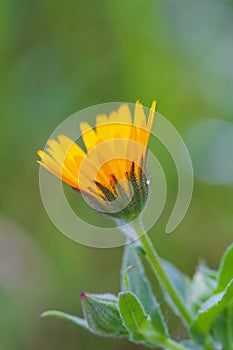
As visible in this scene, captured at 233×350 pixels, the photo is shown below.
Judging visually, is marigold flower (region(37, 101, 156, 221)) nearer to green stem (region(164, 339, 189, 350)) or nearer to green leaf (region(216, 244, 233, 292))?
green leaf (region(216, 244, 233, 292))

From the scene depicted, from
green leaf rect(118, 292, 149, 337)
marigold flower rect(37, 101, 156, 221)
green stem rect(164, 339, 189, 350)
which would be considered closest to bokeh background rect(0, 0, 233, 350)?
green stem rect(164, 339, 189, 350)

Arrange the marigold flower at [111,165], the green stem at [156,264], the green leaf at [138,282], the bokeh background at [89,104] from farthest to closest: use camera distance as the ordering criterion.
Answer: the bokeh background at [89,104] → the green leaf at [138,282] → the green stem at [156,264] → the marigold flower at [111,165]

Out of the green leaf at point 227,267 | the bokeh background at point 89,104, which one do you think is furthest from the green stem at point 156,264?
the bokeh background at point 89,104

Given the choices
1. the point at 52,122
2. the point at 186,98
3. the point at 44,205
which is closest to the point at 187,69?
the point at 186,98

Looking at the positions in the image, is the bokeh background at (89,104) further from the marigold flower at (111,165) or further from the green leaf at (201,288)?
the marigold flower at (111,165)

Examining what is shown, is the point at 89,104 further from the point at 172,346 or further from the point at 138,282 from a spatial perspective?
the point at 172,346

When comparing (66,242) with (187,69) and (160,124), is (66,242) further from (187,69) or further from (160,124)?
(187,69)
